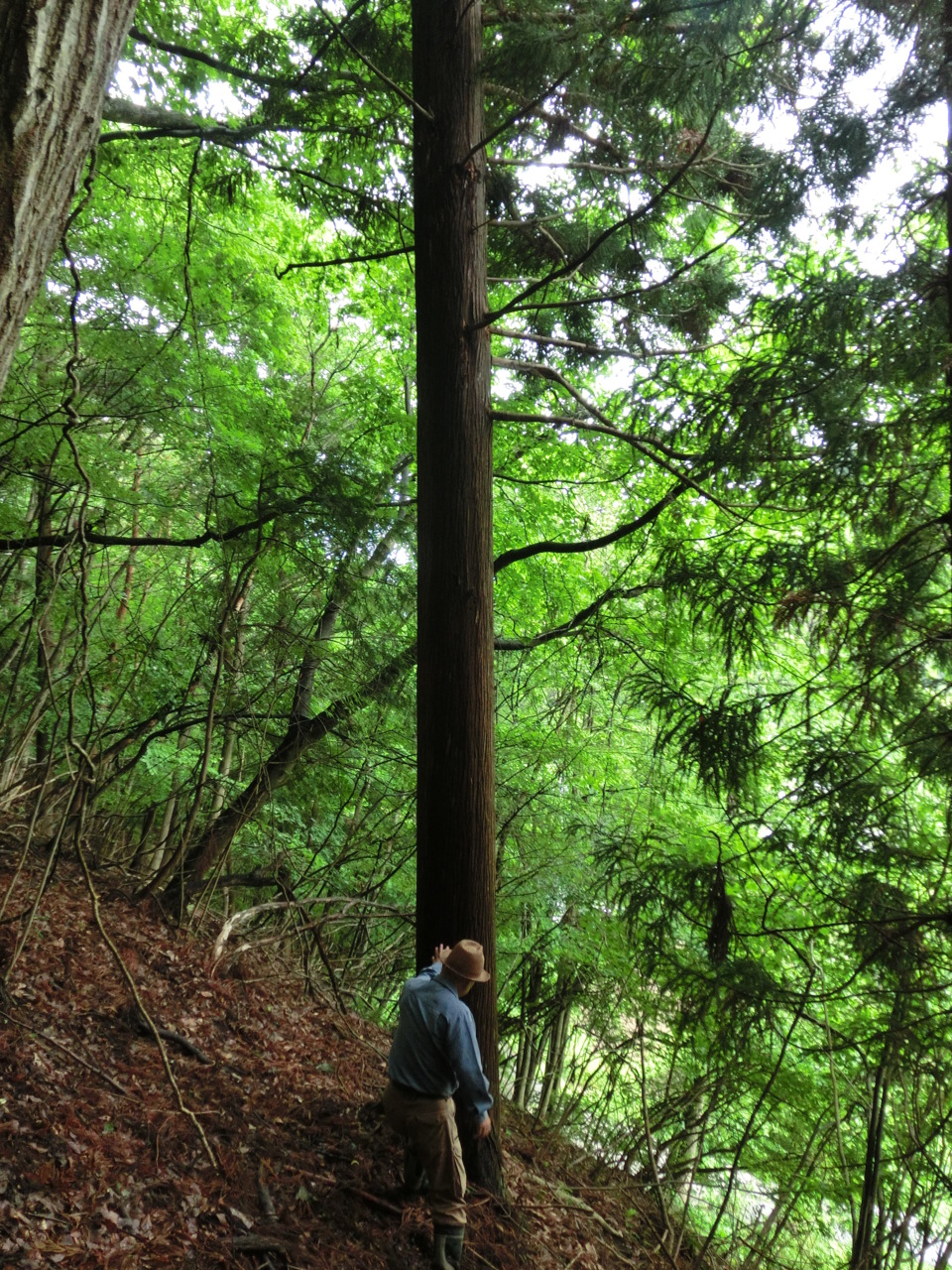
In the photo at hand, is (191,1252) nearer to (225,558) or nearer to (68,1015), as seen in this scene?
(68,1015)

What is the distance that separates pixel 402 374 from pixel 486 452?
584cm

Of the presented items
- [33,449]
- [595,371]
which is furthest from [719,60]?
[33,449]

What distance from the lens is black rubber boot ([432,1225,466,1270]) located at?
345 cm

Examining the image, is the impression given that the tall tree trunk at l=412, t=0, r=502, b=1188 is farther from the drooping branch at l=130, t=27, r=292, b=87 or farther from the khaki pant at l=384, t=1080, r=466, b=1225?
the drooping branch at l=130, t=27, r=292, b=87

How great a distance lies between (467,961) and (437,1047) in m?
0.46

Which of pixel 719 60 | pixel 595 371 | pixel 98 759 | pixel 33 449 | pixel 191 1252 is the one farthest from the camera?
pixel 595 371

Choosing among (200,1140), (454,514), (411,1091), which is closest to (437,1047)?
(411,1091)

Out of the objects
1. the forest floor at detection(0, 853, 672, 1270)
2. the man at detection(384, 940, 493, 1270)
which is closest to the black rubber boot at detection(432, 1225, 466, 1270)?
the man at detection(384, 940, 493, 1270)

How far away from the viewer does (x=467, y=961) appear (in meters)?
3.56

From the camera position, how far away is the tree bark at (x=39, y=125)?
162cm

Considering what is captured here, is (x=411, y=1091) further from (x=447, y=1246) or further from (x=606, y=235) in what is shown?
(x=606, y=235)

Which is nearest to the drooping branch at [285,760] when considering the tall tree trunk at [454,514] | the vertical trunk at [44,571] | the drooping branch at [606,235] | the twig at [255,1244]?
the vertical trunk at [44,571]

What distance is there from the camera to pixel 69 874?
236 inches

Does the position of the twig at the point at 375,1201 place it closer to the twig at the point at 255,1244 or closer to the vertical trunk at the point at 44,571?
the twig at the point at 255,1244
